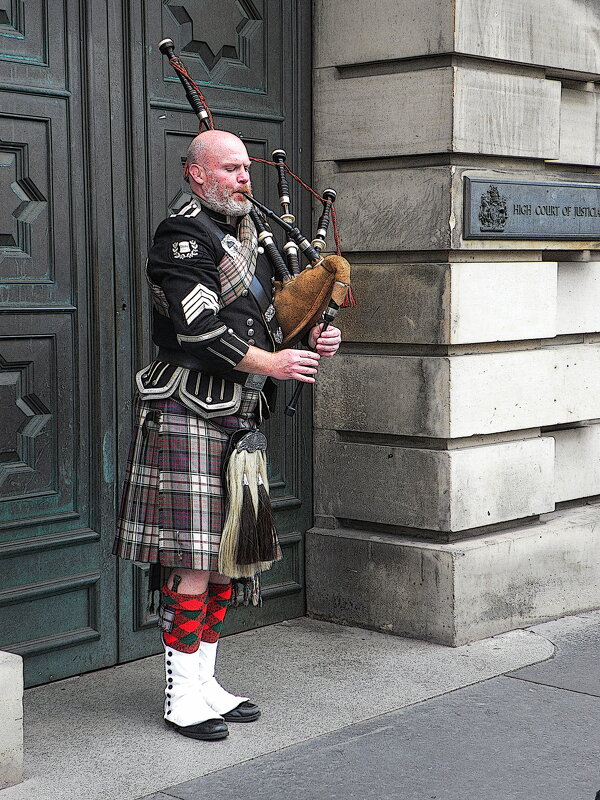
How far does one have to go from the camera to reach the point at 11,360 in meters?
4.63

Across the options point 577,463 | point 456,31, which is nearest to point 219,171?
point 456,31

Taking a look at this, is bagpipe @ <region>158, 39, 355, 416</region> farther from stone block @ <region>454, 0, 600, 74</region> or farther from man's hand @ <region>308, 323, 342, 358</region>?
stone block @ <region>454, 0, 600, 74</region>

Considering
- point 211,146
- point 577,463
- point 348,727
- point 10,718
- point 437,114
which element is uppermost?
point 437,114

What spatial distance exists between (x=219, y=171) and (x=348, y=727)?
6.51ft

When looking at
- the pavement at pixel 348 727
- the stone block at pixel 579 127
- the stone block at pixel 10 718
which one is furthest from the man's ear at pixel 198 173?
the stone block at pixel 579 127

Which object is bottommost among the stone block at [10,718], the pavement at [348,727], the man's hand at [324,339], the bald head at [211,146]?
the pavement at [348,727]

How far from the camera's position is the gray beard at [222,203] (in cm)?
419

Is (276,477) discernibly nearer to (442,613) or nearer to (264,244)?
(442,613)

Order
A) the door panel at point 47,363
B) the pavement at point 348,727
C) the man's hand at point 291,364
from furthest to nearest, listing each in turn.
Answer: the door panel at point 47,363, the man's hand at point 291,364, the pavement at point 348,727

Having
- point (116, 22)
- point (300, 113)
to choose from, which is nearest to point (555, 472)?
point (300, 113)

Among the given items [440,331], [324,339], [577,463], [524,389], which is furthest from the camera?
[577,463]

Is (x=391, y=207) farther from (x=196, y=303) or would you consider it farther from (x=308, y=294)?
(x=196, y=303)

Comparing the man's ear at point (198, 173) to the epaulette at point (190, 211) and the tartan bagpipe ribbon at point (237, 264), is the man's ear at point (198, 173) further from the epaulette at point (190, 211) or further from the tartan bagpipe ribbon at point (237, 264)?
the tartan bagpipe ribbon at point (237, 264)

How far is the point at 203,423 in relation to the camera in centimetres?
424
